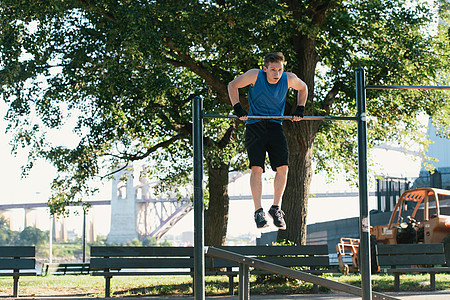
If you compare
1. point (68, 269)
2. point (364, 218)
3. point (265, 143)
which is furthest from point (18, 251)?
point (68, 269)

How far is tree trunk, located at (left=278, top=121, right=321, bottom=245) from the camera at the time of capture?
13750 millimetres

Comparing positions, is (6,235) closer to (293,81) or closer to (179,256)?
(179,256)

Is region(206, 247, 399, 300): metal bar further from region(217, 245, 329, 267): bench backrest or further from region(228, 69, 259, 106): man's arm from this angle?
region(217, 245, 329, 267): bench backrest

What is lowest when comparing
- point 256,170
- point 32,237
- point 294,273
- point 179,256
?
point 32,237

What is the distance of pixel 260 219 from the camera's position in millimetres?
6102

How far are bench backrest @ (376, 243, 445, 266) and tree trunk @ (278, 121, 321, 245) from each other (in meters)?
2.85

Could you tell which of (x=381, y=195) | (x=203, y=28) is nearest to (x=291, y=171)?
(x=203, y=28)

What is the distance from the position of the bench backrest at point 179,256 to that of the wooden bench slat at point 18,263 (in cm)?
103

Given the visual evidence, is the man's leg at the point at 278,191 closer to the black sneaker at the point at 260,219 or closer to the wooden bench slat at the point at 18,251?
the black sneaker at the point at 260,219

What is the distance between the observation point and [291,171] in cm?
1390

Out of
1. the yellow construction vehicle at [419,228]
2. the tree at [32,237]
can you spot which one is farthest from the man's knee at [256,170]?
the tree at [32,237]

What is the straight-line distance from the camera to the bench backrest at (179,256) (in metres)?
10.4

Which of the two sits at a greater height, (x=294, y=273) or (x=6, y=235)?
(x=294, y=273)

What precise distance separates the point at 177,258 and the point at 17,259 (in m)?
2.65
